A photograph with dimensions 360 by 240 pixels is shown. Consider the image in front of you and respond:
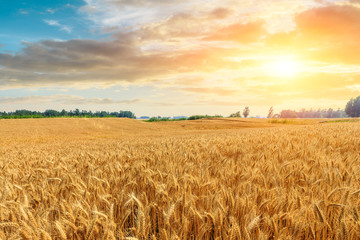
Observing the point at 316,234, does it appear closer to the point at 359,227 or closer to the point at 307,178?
the point at 359,227

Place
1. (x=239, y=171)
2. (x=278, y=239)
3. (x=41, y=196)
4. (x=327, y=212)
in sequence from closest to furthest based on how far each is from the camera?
(x=278, y=239), (x=327, y=212), (x=41, y=196), (x=239, y=171)

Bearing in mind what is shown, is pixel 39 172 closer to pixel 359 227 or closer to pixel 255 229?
pixel 255 229

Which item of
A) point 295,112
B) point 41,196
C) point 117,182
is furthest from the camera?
point 295,112

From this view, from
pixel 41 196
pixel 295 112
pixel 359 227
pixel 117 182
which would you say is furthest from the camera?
pixel 295 112

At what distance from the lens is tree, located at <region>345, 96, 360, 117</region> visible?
432 ft

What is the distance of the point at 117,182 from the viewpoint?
8.26 feet

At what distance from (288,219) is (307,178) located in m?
1.22

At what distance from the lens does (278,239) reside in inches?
50.6

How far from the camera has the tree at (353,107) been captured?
132m

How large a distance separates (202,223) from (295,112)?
21789 centimetres

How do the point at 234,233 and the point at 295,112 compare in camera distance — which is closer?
the point at 234,233

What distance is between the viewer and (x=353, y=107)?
135000mm

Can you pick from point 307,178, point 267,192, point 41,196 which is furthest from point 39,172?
point 307,178

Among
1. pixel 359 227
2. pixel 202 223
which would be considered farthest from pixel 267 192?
pixel 202 223
